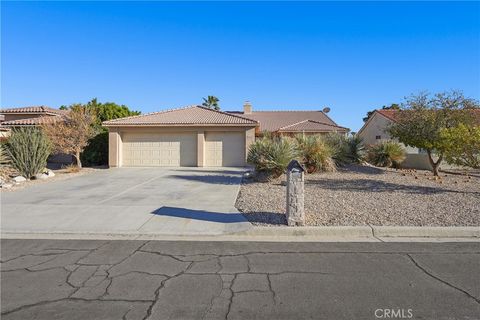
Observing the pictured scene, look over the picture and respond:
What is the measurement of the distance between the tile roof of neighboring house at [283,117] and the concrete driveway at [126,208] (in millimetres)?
22083

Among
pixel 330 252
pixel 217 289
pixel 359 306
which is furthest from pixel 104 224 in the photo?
pixel 359 306

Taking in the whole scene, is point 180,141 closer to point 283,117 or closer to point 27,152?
point 27,152

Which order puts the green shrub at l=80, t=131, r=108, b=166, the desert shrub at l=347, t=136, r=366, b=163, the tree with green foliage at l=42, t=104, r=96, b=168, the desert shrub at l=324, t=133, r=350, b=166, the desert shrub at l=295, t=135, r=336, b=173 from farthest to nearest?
the green shrub at l=80, t=131, r=108, b=166, the desert shrub at l=347, t=136, r=366, b=163, the tree with green foliage at l=42, t=104, r=96, b=168, the desert shrub at l=324, t=133, r=350, b=166, the desert shrub at l=295, t=135, r=336, b=173

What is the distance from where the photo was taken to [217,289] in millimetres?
4234

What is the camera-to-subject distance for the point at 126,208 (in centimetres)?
910

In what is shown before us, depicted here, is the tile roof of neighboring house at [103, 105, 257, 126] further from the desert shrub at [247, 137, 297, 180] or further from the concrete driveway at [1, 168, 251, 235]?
the concrete driveway at [1, 168, 251, 235]

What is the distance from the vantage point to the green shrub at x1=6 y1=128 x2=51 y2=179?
50.0ft

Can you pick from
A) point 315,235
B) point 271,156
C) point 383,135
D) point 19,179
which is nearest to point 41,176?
point 19,179

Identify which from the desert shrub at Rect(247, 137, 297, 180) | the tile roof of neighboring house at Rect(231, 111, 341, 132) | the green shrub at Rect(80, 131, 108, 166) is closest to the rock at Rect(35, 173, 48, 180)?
the green shrub at Rect(80, 131, 108, 166)

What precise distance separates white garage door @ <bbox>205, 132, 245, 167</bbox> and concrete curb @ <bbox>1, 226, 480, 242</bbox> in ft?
→ 50.9

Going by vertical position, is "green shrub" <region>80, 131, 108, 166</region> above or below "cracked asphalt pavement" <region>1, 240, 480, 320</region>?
above

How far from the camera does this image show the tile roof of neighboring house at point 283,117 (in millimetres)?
34969

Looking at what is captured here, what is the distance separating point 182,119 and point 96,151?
6.65 metres

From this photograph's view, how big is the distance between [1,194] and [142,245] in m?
8.22
